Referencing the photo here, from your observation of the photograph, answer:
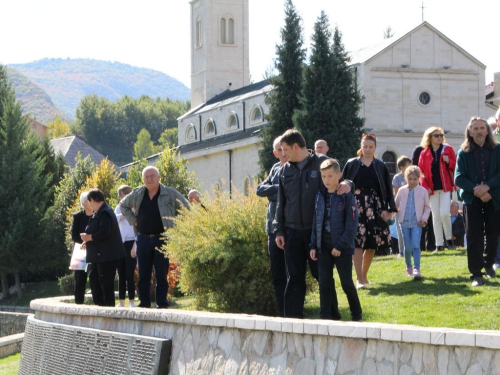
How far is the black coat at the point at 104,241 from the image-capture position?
42.6 feet

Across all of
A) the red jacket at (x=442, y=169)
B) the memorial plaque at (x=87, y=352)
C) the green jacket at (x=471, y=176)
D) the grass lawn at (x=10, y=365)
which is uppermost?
the red jacket at (x=442, y=169)

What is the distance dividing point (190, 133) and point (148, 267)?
6975cm

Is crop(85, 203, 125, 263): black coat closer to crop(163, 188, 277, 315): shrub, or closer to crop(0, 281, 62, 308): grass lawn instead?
crop(163, 188, 277, 315): shrub

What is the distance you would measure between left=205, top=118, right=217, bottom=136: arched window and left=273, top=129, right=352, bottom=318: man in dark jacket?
67021mm

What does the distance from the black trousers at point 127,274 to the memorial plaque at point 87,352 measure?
4.87ft

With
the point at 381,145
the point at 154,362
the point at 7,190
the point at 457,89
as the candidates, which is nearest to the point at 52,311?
the point at 154,362

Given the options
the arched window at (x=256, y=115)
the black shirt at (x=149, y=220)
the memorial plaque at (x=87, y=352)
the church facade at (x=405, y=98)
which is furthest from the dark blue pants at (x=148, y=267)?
the arched window at (x=256, y=115)

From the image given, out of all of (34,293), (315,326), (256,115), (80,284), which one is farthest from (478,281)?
(256,115)

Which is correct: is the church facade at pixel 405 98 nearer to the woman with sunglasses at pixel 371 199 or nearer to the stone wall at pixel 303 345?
the woman with sunglasses at pixel 371 199

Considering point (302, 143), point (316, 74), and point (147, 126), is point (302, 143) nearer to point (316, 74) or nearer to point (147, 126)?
point (316, 74)

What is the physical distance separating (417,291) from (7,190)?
1145 inches

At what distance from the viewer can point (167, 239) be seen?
12.8 meters

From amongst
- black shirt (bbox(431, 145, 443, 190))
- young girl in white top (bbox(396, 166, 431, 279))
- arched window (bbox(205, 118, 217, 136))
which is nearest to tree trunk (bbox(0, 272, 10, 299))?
black shirt (bbox(431, 145, 443, 190))

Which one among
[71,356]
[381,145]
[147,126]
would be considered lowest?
[71,356]
